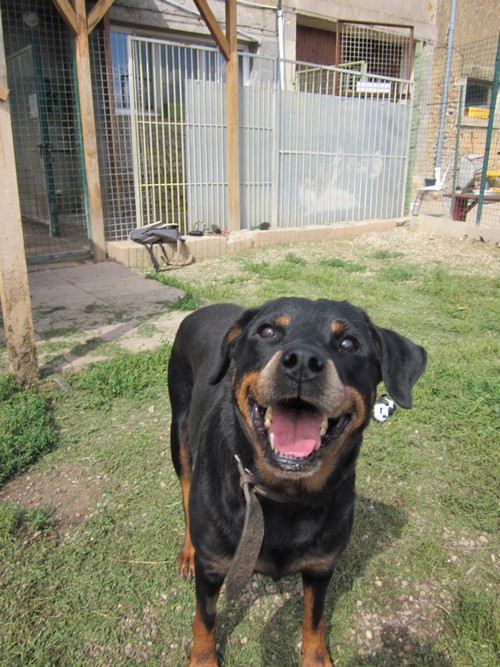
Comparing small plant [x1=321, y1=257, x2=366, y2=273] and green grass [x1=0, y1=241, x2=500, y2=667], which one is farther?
small plant [x1=321, y1=257, x2=366, y2=273]

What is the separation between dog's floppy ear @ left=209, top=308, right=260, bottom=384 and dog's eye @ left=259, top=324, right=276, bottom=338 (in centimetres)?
15

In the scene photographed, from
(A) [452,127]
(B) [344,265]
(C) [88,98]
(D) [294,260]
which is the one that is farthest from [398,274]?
(A) [452,127]

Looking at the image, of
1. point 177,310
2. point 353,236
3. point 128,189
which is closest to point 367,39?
point 353,236

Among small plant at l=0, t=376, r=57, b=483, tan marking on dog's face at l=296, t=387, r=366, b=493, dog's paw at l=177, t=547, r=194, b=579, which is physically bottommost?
dog's paw at l=177, t=547, r=194, b=579

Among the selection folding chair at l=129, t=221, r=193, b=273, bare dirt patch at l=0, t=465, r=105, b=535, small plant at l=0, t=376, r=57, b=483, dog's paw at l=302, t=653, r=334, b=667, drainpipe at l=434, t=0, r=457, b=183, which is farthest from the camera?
drainpipe at l=434, t=0, r=457, b=183

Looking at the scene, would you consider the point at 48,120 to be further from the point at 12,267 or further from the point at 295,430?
the point at 295,430

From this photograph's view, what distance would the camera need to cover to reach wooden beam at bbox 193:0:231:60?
7.76 m

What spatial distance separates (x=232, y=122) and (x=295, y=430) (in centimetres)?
800

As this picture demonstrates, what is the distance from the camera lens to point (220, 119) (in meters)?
8.94

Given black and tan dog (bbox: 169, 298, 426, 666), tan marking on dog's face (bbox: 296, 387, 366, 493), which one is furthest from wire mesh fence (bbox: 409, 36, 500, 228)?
tan marking on dog's face (bbox: 296, 387, 366, 493)

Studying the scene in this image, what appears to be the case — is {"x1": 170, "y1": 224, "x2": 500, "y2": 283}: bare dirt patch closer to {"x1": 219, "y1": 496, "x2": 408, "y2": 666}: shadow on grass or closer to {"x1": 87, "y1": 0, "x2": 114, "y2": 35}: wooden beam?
{"x1": 87, "y1": 0, "x2": 114, "y2": 35}: wooden beam

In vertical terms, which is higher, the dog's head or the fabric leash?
the dog's head

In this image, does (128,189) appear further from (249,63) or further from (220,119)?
(249,63)

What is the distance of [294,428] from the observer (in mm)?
1729
